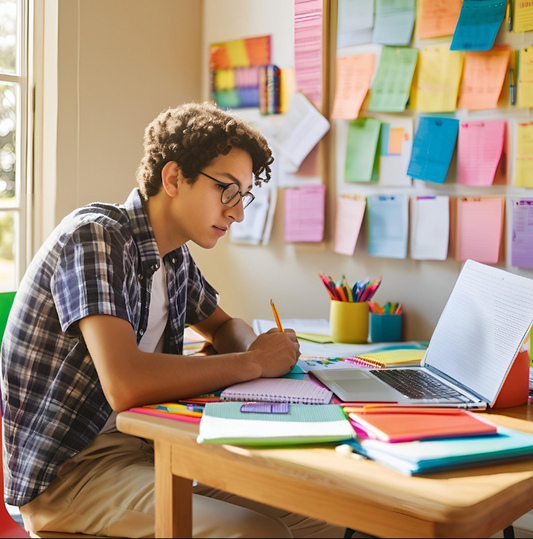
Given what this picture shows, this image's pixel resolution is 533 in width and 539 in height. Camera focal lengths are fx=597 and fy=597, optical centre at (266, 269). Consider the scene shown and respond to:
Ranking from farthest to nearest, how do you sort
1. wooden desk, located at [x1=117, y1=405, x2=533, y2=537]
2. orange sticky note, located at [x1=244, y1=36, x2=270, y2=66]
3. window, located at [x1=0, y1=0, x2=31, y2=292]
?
orange sticky note, located at [x1=244, y1=36, x2=270, y2=66] → window, located at [x1=0, y1=0, x2=31, y2=292] → wooden desk, located at [x1=117, y1=405, x2=533, y2=537]

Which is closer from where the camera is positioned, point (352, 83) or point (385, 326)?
point (385, 326)

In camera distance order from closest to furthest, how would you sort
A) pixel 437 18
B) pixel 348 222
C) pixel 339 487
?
pixel 339 487, pixel 437 18, pixel 348 222

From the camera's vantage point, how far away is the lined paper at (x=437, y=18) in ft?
5.68

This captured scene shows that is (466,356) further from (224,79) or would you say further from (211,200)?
(224,79)

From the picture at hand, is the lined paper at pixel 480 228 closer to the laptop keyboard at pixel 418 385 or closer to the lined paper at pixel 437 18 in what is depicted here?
the lined paper at pixel 437 18

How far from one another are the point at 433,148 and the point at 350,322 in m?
0.58

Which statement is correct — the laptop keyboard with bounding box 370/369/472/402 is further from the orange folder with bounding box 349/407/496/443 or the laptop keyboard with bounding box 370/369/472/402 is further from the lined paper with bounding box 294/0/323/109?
the lined paper with bounding box 294/0/323/109

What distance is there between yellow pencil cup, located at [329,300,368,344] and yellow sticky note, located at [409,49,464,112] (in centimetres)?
63

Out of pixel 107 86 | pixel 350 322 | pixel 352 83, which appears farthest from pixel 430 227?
pixel 107 86

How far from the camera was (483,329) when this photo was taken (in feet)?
3.64

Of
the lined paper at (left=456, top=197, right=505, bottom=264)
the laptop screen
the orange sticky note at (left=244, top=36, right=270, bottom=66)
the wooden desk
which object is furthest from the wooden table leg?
the orange sticky note at (left=244, top=36, right=270, bottom=66)

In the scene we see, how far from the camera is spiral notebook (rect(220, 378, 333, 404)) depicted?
97cm

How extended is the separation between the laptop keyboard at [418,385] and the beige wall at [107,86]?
4.15 feet

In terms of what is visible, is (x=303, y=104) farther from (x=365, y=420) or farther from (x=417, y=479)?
(x=417, y=479)
